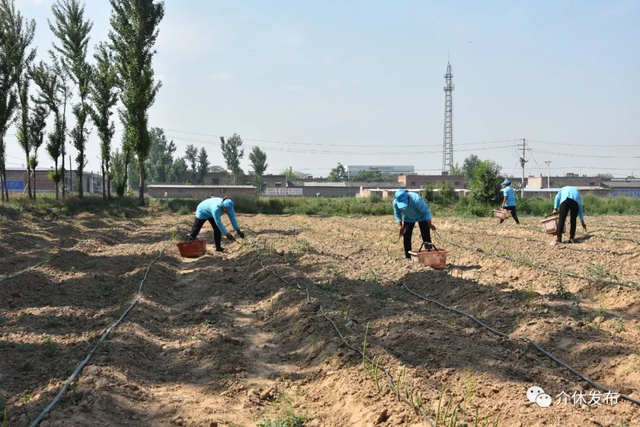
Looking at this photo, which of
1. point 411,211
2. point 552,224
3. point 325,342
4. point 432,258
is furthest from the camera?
point 552,224

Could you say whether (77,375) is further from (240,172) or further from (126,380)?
(240,172)

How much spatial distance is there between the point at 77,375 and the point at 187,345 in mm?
1432

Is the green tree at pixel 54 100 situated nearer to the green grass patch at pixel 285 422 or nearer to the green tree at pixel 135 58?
the green tree at pixel 135 58

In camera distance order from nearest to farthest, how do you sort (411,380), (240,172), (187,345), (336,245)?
1. (411,380)
2. (187,345)
3. (336,245)
4. (240,172)

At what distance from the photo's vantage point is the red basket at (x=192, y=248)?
10.9 metres

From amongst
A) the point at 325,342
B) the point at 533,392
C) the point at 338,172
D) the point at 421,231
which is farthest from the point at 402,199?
the point at 338,172

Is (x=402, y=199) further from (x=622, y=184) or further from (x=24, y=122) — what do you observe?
(x=622, y=184)

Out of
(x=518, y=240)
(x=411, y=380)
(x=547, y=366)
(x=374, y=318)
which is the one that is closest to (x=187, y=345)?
(x=374, y=318)

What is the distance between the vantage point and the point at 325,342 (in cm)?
549

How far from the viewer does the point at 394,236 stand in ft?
51.6

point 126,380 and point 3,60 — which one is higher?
point 3,60

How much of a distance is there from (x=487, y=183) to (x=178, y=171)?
209 ft

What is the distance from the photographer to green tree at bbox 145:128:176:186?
284ft

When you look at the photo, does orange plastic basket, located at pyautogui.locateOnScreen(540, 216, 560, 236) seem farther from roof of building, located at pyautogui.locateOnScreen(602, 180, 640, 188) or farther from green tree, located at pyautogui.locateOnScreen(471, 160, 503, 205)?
roof of building, located at pyautogui.locateOnScreen(602, 180, 640, 188)
